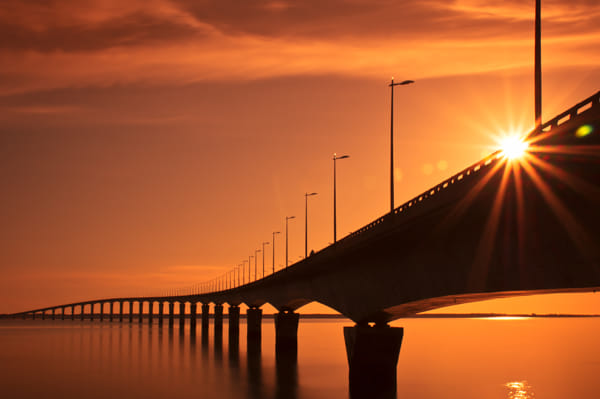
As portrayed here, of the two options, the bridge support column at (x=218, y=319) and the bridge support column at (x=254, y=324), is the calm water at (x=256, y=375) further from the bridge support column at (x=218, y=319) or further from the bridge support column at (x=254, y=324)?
the bridge support column at (x=218, y=319)

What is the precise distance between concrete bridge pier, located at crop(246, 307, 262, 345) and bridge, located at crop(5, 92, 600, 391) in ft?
203

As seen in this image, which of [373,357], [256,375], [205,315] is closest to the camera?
[373,357]

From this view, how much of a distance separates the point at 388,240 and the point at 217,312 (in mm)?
126582

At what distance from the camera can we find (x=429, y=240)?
40250mm

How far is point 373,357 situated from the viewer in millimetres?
54688

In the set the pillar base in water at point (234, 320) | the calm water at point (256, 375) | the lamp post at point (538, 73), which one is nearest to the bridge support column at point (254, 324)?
the calm water at point (256, 375)

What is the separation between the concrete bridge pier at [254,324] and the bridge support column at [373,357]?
64.2 metres

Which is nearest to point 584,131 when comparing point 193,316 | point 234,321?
point 234,321

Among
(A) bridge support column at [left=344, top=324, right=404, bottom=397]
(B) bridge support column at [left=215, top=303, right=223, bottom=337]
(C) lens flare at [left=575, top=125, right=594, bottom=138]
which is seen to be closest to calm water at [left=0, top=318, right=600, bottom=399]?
(A) bridge support column at [left=344, top=324, right=404, bottom=397]

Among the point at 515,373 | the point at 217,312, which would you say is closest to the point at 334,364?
the point at 515,373

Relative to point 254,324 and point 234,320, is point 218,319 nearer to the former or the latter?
point 234,320

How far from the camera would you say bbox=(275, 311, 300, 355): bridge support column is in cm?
9606

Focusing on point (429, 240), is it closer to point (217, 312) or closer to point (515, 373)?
point (515, 373)

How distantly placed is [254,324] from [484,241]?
91750mm
